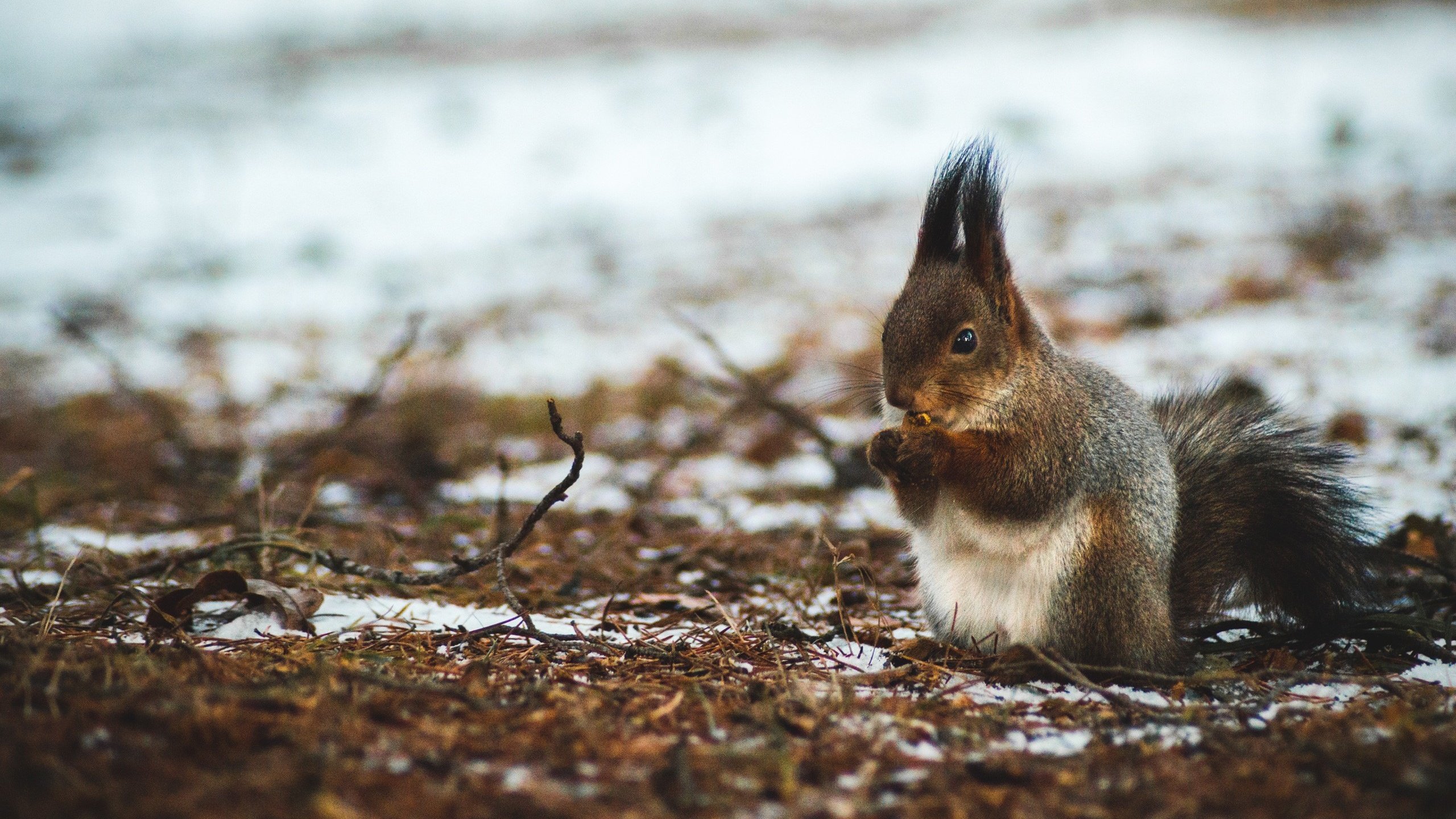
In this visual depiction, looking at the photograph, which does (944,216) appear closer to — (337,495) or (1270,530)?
(1270,530)

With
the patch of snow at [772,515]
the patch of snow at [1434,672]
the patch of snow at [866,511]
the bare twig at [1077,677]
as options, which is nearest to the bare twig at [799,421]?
the patch of snow at [866,511]

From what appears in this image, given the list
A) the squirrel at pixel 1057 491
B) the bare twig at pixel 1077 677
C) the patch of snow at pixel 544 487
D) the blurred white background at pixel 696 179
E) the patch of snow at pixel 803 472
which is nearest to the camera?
the bare twig at pixel 1077 677

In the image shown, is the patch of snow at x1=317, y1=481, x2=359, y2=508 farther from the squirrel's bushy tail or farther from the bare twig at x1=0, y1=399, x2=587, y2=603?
the squirrel's bushy tail

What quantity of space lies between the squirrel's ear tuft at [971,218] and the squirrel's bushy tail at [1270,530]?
0.57m

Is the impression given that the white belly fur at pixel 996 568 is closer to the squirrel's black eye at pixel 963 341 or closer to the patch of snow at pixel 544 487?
the squirrel's black eye at pixel 963 341

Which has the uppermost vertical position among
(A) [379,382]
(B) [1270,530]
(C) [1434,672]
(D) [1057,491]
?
(A) [379,382]

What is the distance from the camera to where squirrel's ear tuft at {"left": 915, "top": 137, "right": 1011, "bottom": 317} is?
77.5 inches

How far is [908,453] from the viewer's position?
1.92m

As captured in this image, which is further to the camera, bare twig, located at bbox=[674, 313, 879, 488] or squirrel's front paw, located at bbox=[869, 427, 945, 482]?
bare twig, located at bbox=[674, 313, 879, 488]

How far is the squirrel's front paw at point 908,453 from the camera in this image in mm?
1914

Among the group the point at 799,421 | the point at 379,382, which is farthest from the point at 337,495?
the point at 799,421

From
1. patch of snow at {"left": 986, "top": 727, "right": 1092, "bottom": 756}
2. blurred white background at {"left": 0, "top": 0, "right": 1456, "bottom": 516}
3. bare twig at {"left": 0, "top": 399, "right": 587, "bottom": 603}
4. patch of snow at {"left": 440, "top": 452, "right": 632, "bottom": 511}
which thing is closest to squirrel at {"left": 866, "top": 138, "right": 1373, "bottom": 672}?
patch of snow at {"left": 986, "top": 727, "right": 1092, "bottom": 756}

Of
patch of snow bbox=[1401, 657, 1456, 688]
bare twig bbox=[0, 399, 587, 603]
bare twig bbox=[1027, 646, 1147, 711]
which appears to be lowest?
patch of snow bbox=[1401, 657, 1456, 688]

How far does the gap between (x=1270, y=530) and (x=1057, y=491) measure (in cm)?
51
